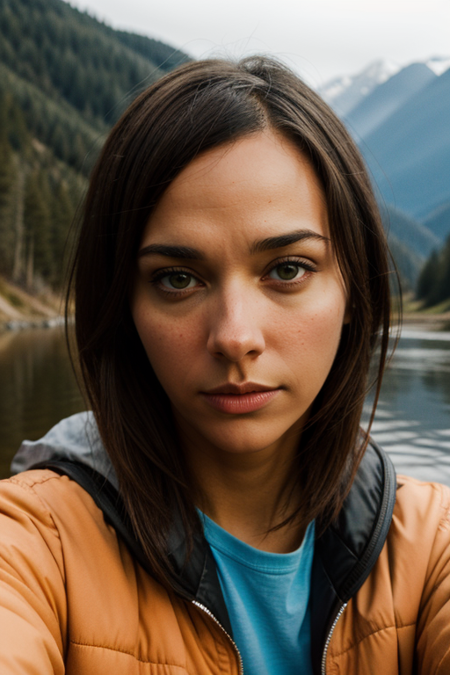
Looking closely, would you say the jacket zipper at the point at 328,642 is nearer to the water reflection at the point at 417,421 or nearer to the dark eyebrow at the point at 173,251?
the dark eyebrow at the point at 173,251

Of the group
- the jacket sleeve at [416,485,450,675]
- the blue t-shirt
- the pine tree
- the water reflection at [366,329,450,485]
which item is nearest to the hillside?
the pine tree

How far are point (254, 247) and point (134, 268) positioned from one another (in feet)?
1.17

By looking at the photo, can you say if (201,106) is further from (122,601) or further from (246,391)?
(122,601)

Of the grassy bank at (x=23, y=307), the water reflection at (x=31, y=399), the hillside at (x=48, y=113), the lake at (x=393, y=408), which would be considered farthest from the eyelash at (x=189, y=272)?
the grassy bank at (x=23, y=307)

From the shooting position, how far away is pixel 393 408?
21.8 ft

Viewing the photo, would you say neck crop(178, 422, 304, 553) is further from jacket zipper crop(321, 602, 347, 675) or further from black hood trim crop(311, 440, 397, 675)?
jacket zipper crop(321, 602, 347, 675)

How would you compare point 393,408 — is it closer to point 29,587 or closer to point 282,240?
point 282,240

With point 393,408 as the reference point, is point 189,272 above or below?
above

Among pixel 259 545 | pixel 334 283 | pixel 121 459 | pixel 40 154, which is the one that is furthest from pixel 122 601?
pixel 40 154

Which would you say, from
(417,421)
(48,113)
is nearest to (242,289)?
(417,421)

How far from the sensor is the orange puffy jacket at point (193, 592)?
1.31 meters

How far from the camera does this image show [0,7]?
105m

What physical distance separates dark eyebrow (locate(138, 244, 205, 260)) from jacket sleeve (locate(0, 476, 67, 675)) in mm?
653

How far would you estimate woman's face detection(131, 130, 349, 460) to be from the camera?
1.41 metres
